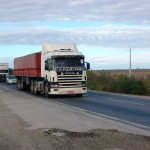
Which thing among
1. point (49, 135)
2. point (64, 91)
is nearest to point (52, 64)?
point (64, 91)

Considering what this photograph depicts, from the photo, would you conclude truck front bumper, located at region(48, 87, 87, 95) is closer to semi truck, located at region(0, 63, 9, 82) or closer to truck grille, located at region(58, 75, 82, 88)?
truck grille, located at region(58, 75, 82, 88)

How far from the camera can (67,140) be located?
11430 millimetres

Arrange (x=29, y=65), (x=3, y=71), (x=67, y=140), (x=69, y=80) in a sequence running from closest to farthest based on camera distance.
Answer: (x=67, y=140), (x=69, y=80), (x=29, y=65), (x=3, y=71)

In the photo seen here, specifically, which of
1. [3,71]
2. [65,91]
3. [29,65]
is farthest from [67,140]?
[3,71]

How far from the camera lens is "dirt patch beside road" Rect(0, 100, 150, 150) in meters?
10.4

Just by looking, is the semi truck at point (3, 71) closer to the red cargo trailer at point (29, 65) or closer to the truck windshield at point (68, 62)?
the red cargo trailer at point (29, 65)

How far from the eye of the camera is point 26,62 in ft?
138

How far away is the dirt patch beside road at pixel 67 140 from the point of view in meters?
10.4

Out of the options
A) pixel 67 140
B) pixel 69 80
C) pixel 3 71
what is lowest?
pixel 67 140

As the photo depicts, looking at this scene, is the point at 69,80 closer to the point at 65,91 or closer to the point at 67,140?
the point at 65,91

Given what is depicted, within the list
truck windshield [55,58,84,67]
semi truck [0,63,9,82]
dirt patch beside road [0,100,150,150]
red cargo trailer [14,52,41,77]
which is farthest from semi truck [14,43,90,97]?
semi truck [0,63,9,82]

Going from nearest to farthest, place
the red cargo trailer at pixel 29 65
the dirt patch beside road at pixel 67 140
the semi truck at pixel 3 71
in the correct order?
the dirt patch beside road at pixel 67 140 → the red cargo trailer at pixel 29 65 → the semi truck at pixel 3 71

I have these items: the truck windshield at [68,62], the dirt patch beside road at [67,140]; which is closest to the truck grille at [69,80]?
the truck windshield at [68,62]

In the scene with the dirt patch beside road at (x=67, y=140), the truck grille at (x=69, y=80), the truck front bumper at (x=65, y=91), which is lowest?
the dirt patch beside road at (x=67, y=140)
